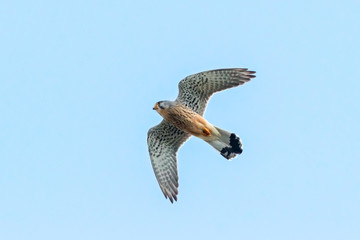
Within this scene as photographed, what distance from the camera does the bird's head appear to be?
15977 mm

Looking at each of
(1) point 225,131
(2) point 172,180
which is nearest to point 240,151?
(1) point 225,131

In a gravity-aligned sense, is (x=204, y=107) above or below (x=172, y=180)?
above

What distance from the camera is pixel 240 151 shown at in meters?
16.0

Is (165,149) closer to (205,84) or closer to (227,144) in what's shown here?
(227,144)

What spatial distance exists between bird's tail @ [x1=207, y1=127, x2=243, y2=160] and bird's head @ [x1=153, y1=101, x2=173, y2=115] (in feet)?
3.43

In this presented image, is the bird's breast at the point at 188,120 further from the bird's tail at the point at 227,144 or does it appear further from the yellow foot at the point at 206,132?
the bird's tail at the point at 227,144

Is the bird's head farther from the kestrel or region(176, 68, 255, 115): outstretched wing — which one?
region(176, 68, 255, 115): outstretched wing

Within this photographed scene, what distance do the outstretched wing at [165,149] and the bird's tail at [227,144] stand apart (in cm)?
86

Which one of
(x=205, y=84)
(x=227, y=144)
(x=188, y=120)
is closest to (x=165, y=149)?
(x=188, y=120)

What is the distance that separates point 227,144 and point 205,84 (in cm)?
123

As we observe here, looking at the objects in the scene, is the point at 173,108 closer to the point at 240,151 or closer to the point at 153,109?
the point at 153,109

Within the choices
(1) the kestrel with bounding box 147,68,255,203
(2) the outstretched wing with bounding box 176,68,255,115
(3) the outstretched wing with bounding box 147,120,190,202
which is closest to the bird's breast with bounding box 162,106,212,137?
(1) the kestrel with bounding box 147,68,255,203

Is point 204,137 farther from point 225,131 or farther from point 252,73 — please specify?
point 252,73

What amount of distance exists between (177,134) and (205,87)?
123 centimetres
